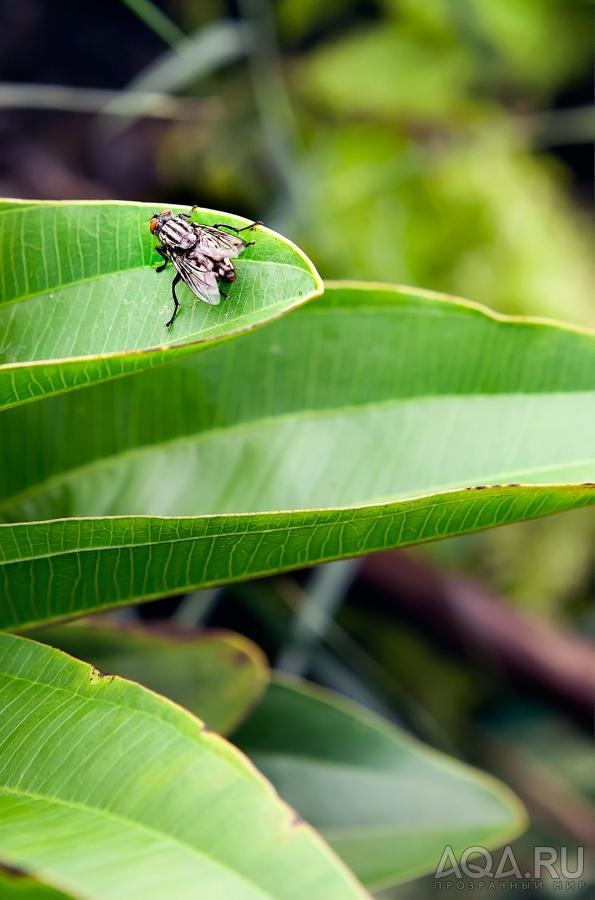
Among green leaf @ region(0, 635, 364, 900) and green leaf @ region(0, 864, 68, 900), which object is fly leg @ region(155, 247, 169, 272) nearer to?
green leaf @ region(0, 635, 364, 900)

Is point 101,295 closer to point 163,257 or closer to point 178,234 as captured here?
point 163,257

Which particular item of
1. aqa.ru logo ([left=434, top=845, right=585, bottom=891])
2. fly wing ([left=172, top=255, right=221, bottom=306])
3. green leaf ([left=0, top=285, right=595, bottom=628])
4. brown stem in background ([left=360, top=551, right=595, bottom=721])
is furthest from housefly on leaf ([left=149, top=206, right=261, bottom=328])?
aqa.ru logo ([left=434, top=845, right=585, bottom=891])

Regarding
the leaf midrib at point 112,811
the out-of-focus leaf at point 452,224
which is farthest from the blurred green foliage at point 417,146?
the leaf midrib at point 112,811

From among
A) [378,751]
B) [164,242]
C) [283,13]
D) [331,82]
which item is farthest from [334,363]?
[283,13]

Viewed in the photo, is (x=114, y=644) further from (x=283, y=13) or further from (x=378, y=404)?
(x=283, y=13)

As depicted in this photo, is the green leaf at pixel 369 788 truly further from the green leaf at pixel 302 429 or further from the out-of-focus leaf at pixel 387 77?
the out-of-focus leaf at pixel 387 77

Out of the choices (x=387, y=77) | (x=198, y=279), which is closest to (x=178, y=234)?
(x=198, y=279)
